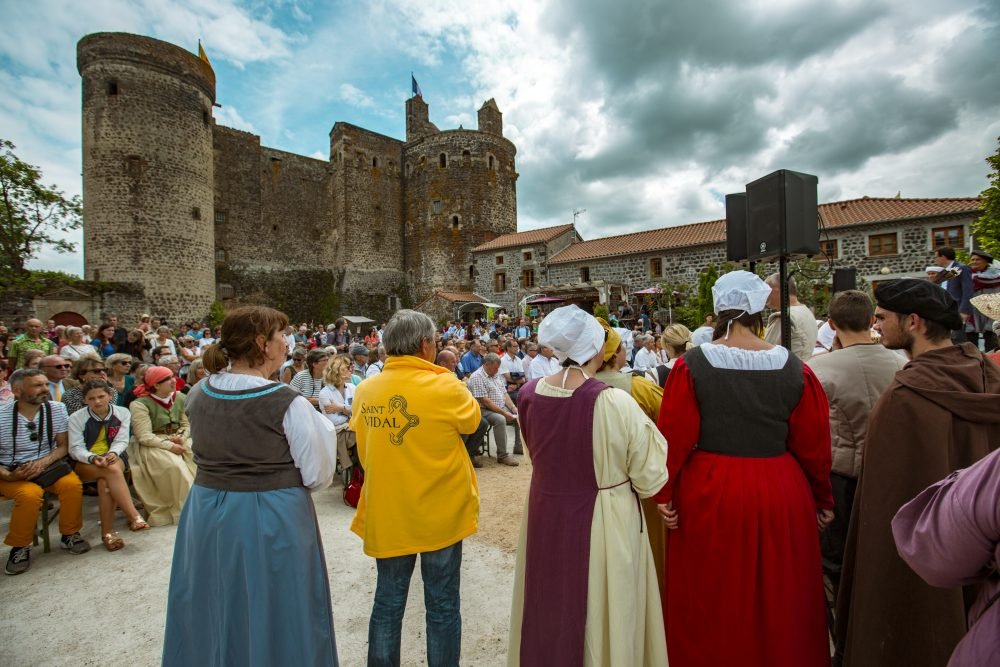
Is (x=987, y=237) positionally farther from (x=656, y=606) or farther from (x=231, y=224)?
(x=231, y=224)

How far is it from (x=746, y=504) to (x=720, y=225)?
908 inches

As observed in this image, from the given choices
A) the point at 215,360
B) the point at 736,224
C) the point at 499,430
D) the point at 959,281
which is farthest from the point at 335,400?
the point at 959,281

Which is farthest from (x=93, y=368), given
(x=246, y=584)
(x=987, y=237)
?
(x=987, y=237)

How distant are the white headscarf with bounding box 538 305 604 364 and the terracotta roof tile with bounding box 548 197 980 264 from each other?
760 inches

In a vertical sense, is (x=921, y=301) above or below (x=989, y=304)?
below

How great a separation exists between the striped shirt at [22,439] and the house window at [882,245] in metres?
23.9

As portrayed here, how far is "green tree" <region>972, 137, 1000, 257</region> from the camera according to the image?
15.1 metres

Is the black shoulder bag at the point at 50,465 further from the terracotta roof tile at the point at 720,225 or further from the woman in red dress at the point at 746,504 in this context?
the terracotta roof tile at the point at 720,225

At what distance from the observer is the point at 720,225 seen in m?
22.3

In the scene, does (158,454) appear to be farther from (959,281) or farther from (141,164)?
(141,164)

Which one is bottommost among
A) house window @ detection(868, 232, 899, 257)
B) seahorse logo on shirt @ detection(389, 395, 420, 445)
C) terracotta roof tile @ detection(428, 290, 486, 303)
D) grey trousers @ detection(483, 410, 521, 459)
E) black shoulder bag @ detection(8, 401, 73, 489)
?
grey trousers @ detection(483, 410, 521, 459)

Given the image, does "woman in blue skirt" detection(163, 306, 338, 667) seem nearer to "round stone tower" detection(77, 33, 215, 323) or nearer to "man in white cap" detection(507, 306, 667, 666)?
"man in white cap" detection(507, 306, 667, 666)

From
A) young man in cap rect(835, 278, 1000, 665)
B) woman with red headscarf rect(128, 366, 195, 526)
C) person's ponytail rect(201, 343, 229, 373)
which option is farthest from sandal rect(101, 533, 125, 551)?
young man in cap rect(835, 278, 1000, 665)

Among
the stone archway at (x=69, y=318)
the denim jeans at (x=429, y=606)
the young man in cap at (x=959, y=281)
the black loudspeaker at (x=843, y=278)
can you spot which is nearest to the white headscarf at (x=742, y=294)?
the denim jeans at (x=429, y=606)
